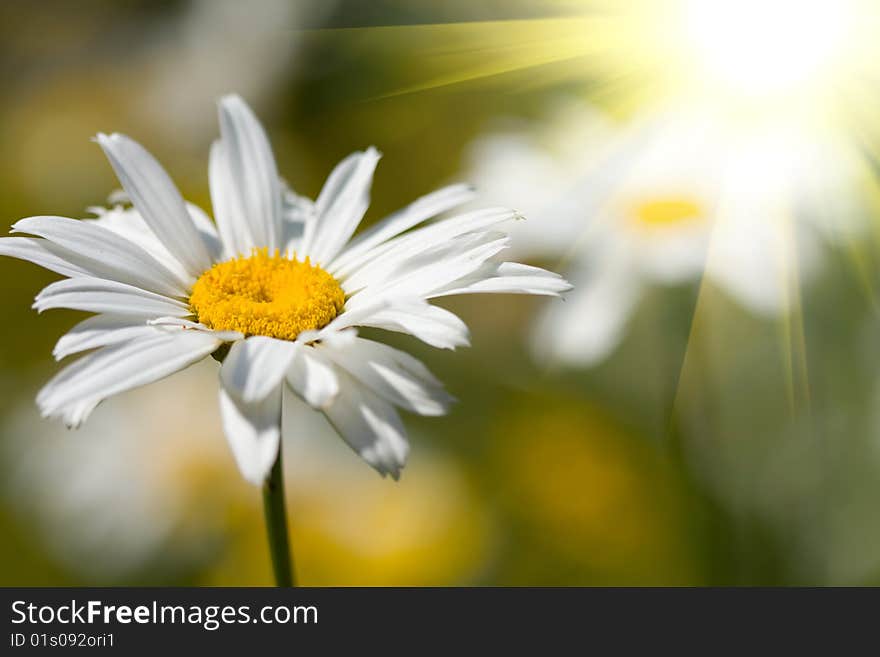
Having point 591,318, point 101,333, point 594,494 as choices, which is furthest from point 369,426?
point 594,494

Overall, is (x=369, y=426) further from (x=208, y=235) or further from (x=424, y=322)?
(x=208, y=235)

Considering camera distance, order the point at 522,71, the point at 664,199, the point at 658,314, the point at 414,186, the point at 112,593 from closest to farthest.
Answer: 1. the point at 112,593
2. the point at 658,314
3. the point at 664,199
4. the point at 414,186
5. the point at 522,71

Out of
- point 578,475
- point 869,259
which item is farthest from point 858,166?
point 578,475

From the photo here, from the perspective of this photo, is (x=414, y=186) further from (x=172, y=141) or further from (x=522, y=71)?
(x=172, y=141)

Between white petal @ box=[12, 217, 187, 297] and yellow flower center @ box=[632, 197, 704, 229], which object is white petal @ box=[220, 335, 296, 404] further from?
yellow flower center @ box=[632, 197, 704, 229]

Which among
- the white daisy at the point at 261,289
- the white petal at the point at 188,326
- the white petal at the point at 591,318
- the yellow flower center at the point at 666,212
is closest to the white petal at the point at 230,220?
the white daisy at the point at 261,289

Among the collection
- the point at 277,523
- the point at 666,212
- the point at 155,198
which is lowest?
the point at 277,523
